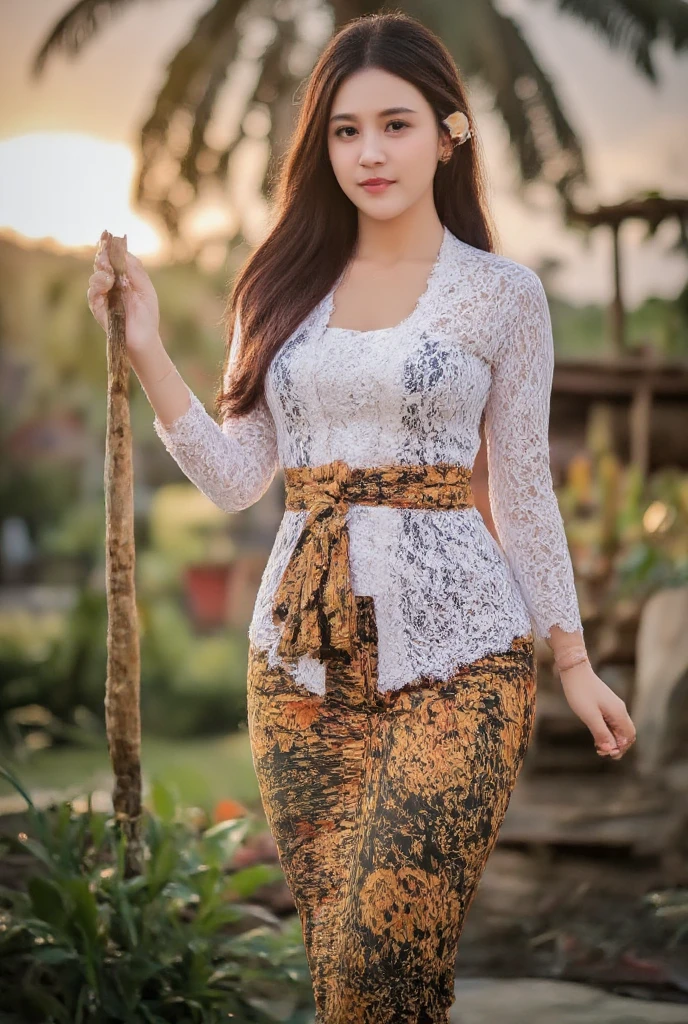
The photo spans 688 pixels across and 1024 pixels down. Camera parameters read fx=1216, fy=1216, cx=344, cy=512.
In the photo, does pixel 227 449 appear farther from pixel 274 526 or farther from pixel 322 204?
pixel 274 526

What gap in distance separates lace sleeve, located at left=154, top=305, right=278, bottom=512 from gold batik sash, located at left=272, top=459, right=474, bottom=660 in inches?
6.6

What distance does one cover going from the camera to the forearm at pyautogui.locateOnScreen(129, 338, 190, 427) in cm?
211

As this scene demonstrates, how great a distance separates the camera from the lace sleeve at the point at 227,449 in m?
2.13

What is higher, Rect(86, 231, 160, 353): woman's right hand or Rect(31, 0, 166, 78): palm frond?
Rect(31, 0, 166, 78): palm frond

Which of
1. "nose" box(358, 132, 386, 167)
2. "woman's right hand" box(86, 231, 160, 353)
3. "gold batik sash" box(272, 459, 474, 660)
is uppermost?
"nose" box(358, 132, 386, 167)

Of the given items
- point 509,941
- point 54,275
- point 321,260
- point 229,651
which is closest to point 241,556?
point 229,651

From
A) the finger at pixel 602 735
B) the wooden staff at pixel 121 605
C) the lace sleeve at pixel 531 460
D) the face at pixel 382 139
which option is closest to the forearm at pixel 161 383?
the wooden staff at pixel 121 605

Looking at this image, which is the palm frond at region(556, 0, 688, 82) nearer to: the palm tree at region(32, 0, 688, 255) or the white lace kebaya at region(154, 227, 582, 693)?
the palm tree at region(32, 0, 688, 255)

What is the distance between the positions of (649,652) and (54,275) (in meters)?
5.91

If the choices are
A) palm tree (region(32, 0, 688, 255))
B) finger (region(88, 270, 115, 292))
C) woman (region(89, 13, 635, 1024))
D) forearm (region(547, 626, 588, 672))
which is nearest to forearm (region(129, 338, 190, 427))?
woman (region(89, 13, 635, 1024))

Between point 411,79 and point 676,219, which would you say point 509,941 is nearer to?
point 411,79

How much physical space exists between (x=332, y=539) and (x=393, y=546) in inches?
4.0

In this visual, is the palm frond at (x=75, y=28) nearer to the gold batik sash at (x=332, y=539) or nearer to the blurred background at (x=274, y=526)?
the blurred background at (x=274, y=526)

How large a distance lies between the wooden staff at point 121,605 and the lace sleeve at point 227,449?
0.84ft
